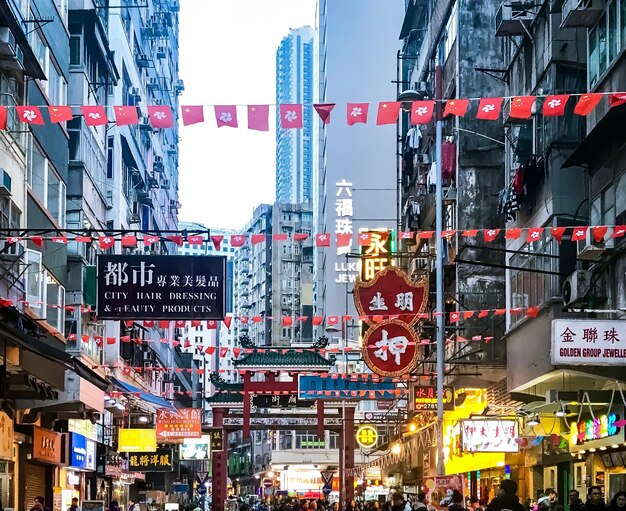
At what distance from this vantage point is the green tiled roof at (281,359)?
2063 inches

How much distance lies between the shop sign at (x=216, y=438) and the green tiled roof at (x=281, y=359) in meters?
2.97

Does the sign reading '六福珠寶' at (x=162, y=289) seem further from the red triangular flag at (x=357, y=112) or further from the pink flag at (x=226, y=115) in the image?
the pink flag at (x=226, y=115)

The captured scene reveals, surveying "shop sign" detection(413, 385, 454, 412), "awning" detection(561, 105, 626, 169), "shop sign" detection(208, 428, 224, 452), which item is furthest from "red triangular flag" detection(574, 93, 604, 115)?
"shop sign" detection(208, 428, 224, 452)

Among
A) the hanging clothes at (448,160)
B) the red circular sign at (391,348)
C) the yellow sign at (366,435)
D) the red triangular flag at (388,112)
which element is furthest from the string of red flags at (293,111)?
the yellow sign at (366,435)

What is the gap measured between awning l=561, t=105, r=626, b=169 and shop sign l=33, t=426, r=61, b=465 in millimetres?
14122

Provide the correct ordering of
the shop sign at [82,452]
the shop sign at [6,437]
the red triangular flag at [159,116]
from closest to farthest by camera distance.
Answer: the red triangular flag at [159,116] → the shop sign at [6,437] → the shop sign at [82,452]

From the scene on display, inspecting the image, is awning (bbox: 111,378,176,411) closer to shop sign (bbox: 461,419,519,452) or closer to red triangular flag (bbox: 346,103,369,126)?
shop sign (bbox: 461,419,519,452)

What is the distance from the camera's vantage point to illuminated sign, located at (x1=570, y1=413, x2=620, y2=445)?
21.0 m

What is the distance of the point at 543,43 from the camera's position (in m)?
24.1

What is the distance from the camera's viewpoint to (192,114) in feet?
53.9

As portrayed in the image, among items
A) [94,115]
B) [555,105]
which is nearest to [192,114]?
[94,115]

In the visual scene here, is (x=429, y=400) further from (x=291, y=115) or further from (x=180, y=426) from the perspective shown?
(x=291, y=115)

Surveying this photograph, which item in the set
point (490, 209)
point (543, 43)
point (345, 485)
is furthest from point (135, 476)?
point (543, 43)

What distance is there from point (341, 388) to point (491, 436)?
1942cm
